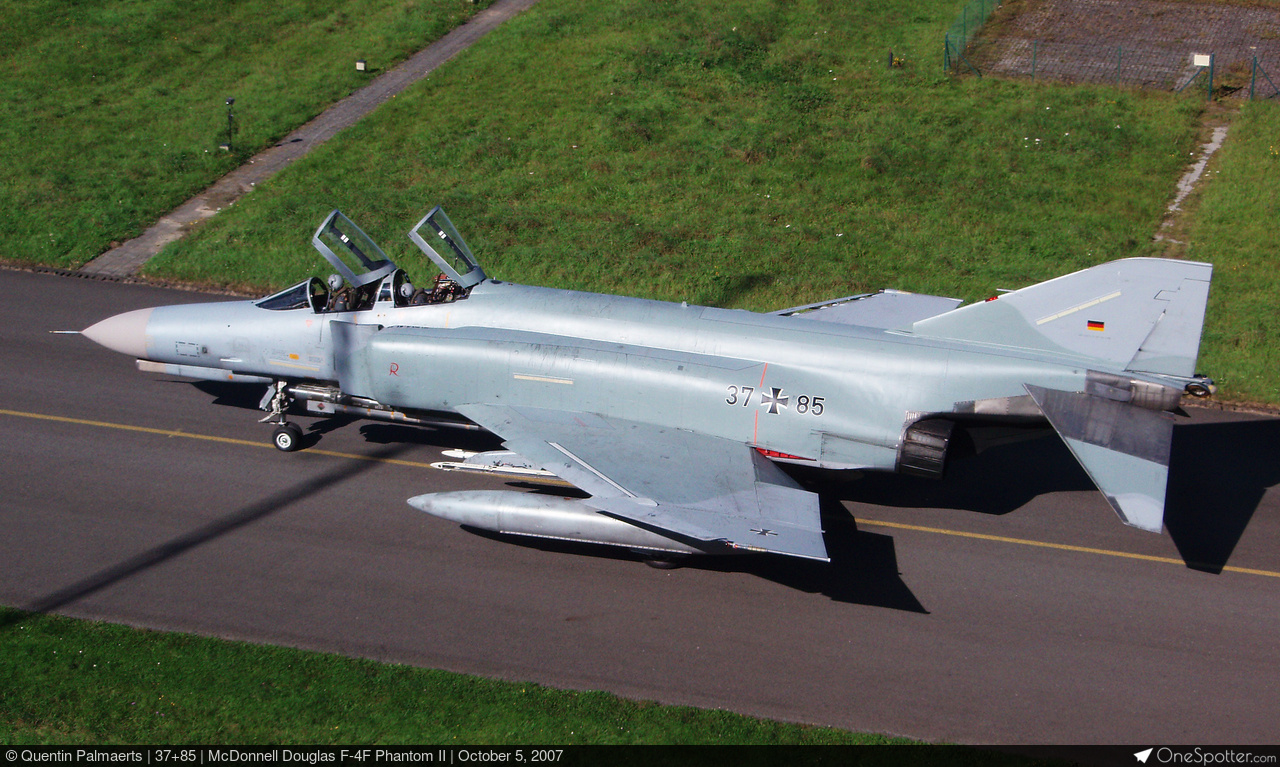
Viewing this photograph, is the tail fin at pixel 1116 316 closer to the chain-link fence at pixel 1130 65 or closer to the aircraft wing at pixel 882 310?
the aircraft wing at pixel 882 310

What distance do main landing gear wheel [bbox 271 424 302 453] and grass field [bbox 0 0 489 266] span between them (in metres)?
10.0

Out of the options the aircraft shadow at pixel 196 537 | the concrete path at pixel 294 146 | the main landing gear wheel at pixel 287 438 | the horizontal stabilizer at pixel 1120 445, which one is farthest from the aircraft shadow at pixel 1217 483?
the concrete path at pixel 294 146

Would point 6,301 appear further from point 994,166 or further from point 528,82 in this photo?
point 994,166

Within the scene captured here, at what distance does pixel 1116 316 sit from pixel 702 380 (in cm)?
554

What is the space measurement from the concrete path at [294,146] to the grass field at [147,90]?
38cm

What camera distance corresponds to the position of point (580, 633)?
11672mm

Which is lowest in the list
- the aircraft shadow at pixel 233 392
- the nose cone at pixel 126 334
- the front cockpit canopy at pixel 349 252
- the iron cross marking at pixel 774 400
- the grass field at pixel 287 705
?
the grass field at pixel 287 705

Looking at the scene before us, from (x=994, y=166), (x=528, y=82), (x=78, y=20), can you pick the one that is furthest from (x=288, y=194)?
(x=994, y=166)

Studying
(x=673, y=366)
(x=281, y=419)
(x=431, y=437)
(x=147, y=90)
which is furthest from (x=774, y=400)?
(x=147, y=90)

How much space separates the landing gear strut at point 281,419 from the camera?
15273mm

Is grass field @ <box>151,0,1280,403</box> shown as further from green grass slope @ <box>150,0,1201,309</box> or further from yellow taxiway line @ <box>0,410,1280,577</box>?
yellow taxiway line @ <box>0,410,1280,577</box>

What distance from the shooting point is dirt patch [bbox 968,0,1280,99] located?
97.9 ft

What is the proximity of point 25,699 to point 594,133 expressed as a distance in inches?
806
